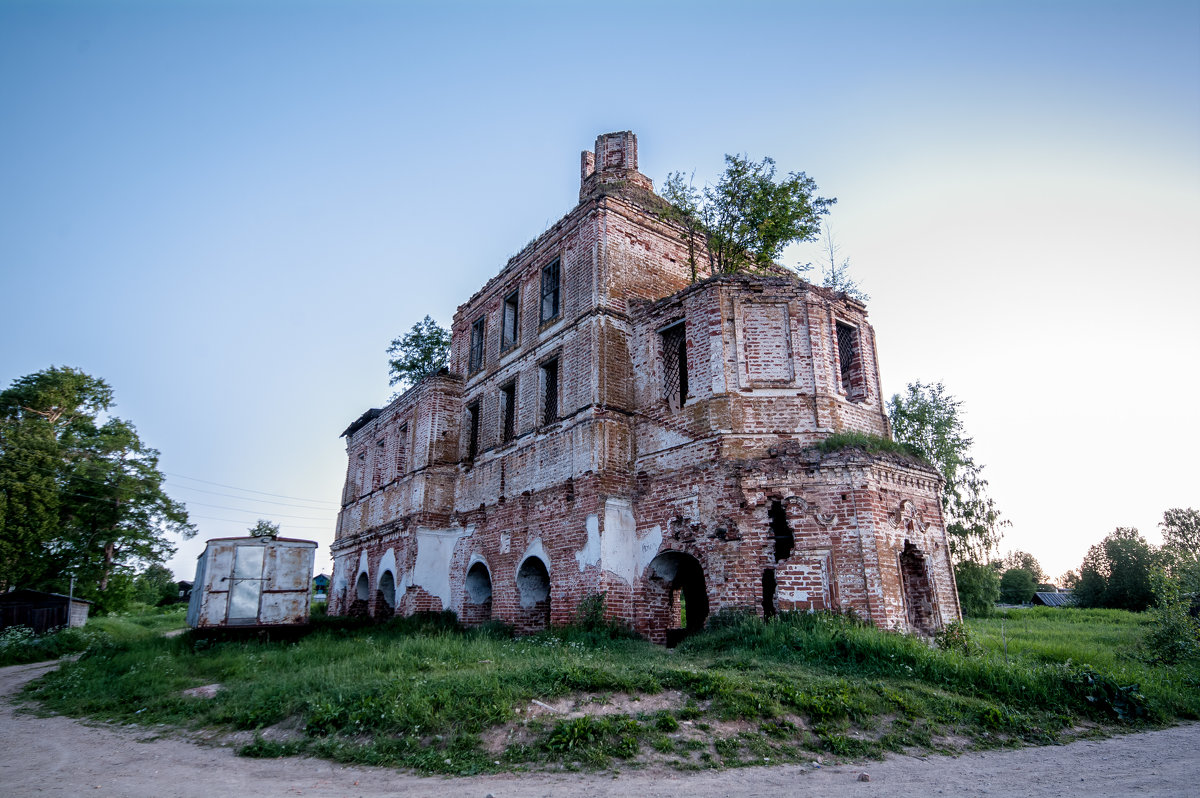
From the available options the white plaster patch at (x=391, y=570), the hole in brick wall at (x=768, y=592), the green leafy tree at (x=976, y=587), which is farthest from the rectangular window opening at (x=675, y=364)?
the green leafy tree at (x=976, y=587)

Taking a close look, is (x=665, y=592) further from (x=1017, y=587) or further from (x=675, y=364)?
(x=1017, y=587)

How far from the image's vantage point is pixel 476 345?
806 inches

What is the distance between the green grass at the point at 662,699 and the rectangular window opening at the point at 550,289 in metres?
8.29

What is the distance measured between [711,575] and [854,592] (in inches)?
93.3

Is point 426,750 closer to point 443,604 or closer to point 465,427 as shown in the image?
point 443,604

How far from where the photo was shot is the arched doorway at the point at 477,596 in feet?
Result: 55.9

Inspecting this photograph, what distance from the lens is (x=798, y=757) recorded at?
636cm

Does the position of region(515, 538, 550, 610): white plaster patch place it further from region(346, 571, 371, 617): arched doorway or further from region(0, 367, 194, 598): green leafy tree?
region(0, 367, 194, 598): green leafy tree

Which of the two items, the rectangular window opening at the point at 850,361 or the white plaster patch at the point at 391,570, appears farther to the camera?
the white plaster patch at the point at 391,570

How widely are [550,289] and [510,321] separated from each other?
7.16ft

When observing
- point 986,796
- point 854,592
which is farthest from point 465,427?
point 986,796

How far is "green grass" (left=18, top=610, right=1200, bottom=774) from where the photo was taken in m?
6.60

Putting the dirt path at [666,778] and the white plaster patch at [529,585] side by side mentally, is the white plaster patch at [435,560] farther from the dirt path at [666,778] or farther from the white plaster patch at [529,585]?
the dirt path at [666,778]

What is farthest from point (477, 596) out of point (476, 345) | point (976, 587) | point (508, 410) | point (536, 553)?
point (976, 587)
